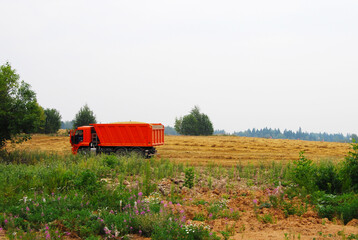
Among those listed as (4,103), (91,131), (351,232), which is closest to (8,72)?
(4,103)

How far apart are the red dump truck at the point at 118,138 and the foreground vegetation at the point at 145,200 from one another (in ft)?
24.6

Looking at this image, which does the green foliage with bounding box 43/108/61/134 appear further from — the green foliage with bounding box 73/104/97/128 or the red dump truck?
the red dump truck

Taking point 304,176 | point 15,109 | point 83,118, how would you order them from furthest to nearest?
1. point 83,118
2. point 15,109
3. point 304,176

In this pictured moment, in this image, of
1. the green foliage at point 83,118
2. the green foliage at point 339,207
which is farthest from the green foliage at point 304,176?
the green foliage at point 83,118

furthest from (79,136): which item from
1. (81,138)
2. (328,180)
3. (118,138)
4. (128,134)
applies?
(328,180)

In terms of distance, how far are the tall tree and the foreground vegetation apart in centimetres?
930

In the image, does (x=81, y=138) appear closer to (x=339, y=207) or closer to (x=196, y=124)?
(x=339, y=207)

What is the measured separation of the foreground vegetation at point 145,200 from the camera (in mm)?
6906

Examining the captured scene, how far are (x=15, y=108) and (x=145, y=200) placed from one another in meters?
15.8

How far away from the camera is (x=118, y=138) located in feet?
71.1

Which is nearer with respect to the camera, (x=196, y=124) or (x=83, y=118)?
(x=83, y=118)

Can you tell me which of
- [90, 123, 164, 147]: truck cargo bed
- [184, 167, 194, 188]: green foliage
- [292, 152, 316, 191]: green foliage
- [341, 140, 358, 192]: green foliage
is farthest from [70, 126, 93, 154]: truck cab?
[341, 140, 358, 192]: green foliage

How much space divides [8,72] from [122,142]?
862 cm

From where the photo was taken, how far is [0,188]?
31.7ft
